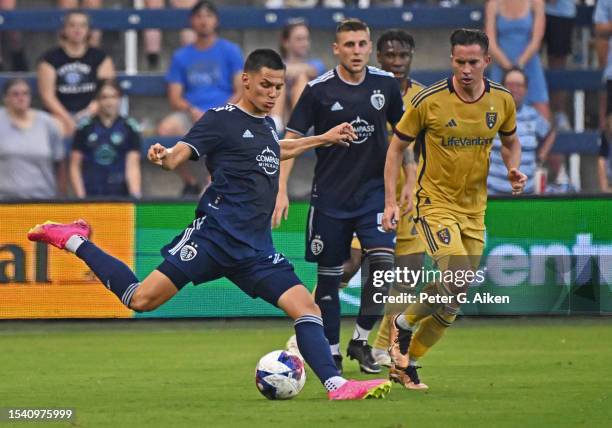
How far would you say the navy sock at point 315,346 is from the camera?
8398 mm

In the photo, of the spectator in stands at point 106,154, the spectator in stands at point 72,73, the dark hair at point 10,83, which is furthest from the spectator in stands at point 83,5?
the spectator in stands at point 106,154

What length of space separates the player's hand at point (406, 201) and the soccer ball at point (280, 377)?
95.5 inches

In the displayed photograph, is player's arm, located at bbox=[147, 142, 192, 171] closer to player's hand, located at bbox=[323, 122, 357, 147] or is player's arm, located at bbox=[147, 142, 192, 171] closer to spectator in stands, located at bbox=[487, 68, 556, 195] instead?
player's hand, located at bbox=[323, 122, 357, 147]

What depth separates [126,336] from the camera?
13648mm

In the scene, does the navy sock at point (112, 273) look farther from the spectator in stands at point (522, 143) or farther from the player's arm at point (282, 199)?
the spectator in stands at point (522, 143)

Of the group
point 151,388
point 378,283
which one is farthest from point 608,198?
point 151,388

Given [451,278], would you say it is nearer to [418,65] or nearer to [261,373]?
[261,373]

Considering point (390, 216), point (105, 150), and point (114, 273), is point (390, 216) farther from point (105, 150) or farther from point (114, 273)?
point (105, 150)

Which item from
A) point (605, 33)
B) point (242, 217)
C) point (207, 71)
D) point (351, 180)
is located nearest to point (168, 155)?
point (242, 217)

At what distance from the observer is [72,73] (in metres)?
16.3

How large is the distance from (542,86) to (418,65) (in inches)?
84.5

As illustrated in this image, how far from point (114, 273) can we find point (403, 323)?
2.06m

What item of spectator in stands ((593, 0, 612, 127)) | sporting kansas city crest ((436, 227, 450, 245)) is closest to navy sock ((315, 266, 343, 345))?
sporting kansas city crest ((436, 227, 450, 245))

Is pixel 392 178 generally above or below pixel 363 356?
above
